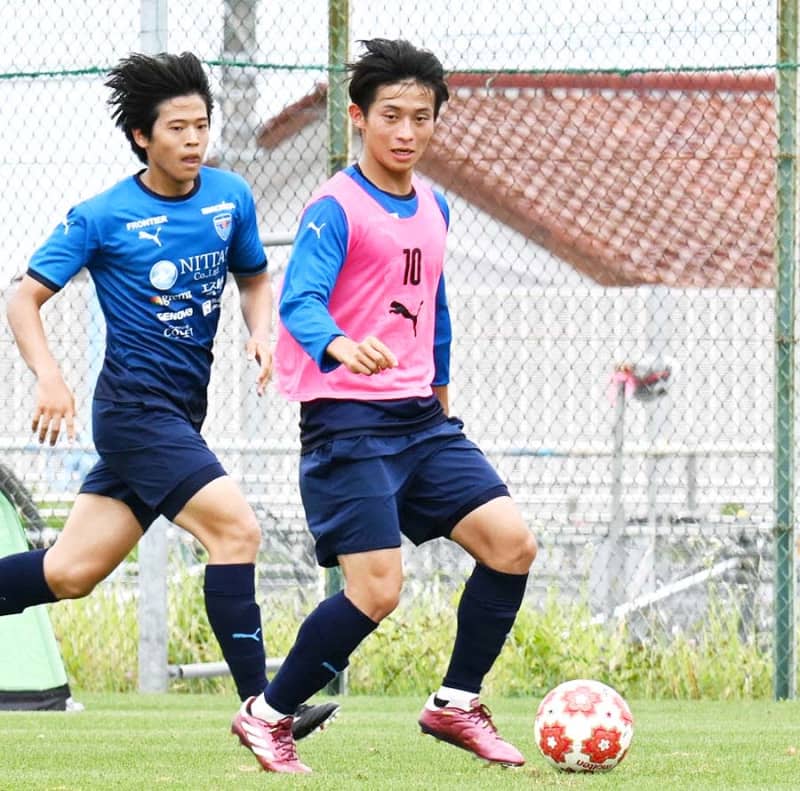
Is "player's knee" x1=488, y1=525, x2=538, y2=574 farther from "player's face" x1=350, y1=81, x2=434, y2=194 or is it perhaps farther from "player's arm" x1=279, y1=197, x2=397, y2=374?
"player's face" x1=350, y1=81, x2=434, y2=194

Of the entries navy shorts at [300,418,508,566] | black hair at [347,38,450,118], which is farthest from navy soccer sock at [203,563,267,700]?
black hair at [347,38,450,118]

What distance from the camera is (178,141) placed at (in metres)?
5.02

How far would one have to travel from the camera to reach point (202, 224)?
16.6 feet

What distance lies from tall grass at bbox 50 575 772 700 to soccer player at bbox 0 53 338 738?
2.74 meters

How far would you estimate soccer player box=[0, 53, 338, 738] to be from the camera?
485 centimetres

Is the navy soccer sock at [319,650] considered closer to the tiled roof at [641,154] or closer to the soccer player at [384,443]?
the soccer player at [384,443]

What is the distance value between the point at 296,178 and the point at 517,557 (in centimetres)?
655

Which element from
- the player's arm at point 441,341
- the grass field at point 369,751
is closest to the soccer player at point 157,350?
the grass field at point 369,751

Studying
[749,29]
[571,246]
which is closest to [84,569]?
[749,29]

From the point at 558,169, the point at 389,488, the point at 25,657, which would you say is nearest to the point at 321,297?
the point at 389,488

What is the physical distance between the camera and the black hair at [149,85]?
198 inches

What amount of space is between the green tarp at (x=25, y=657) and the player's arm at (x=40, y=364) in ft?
7.09

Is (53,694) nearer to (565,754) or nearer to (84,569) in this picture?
(84,569)

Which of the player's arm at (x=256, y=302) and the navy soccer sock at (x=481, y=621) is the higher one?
the player's arm at (x=256, y=302)
